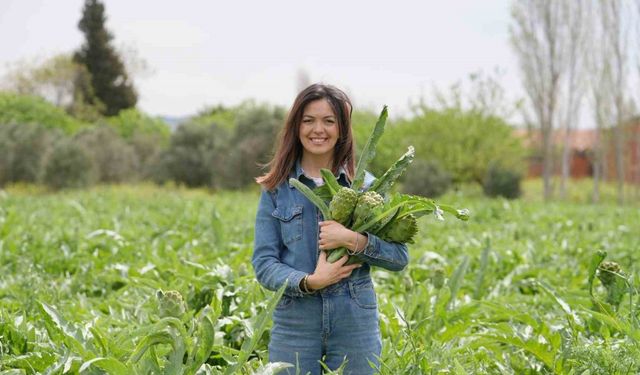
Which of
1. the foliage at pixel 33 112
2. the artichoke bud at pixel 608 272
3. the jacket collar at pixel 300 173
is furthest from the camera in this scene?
the foliage at pixel 33 112

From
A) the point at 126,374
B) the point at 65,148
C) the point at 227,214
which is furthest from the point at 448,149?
the point at 126,374

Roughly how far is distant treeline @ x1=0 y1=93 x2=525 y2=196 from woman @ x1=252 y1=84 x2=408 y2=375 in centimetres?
1862

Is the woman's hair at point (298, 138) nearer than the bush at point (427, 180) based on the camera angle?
Yes

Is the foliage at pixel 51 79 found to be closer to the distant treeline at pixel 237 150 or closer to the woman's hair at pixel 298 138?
the distant treeline at pixel 237 150

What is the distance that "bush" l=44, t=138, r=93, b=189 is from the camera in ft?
68.8

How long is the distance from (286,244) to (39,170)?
2060 cm

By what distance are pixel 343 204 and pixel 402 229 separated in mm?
231

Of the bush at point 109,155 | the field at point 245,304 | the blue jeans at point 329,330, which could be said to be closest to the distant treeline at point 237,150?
the bush at point 109,155

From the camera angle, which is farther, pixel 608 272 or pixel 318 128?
pixel 608 272

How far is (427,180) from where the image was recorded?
2141 cm

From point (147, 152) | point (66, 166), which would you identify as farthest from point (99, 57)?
point (66, 166)

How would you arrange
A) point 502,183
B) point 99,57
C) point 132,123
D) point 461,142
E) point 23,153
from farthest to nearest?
1. point 99,57
2. point 132,123
3. point 461,142
4. point 23,153
5. point 502,183

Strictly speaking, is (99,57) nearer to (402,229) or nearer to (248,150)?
(248,150)

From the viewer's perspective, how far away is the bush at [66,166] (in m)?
21.0
